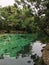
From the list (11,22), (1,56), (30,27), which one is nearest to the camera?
(1,56)

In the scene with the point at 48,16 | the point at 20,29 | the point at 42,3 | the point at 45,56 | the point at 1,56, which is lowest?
the point at 20,29

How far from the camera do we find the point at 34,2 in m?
11.5

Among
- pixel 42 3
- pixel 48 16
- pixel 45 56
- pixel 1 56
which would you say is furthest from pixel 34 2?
pixel 45 56

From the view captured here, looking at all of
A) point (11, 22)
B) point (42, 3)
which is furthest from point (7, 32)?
point (42, 3)

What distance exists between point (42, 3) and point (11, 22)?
9272 millimetres

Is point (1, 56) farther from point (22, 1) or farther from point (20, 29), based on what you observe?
point (20, 29)

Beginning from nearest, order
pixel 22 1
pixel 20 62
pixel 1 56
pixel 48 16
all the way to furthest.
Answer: pixel 20 62, pixel 1 56, pixel 48 16, pixel 22 1

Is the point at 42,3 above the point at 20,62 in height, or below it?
above

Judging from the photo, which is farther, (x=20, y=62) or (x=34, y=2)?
(x=34, y=2)

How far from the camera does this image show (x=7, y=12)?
67.8 ft

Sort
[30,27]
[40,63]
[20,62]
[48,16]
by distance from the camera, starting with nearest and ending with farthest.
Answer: [40,63] → [20,62] → [48,16] → [30,27]

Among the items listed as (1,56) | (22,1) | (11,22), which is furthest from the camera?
(11,22)

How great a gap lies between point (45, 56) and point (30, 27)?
11.2 meters

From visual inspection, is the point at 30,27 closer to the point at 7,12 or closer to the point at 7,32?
the point at 7,32
